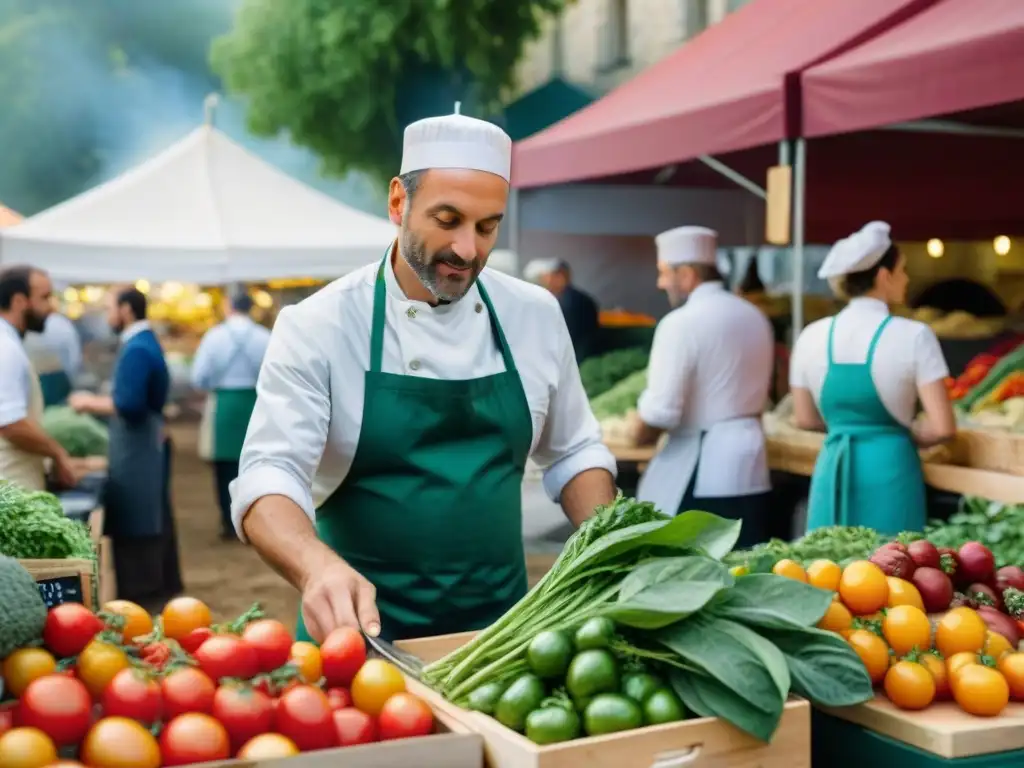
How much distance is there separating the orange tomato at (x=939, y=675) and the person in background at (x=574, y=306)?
6.62 m

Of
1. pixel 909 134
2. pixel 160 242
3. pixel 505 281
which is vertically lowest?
pixel 505 281

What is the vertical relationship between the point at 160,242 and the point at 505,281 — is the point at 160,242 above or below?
above

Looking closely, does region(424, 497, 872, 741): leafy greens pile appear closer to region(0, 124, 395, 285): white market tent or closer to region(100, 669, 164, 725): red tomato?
region(100, 669, 164, 725): red tomato

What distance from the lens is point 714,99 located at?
570 cm

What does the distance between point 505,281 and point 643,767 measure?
1360 millimetres

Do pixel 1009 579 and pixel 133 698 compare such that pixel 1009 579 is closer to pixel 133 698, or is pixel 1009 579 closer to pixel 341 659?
pixel 341 659

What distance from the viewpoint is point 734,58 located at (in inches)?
263

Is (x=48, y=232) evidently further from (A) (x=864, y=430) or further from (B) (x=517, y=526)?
(B) (x=517, y=526)

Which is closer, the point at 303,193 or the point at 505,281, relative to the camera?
the point at 505,281

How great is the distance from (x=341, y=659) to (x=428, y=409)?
2.77 feet

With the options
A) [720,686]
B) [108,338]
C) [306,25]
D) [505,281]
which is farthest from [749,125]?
[306,25]

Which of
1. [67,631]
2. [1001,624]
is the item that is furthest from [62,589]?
[1001,624]

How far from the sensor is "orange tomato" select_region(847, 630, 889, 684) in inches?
80.4

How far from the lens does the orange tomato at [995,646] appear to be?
2145mm
